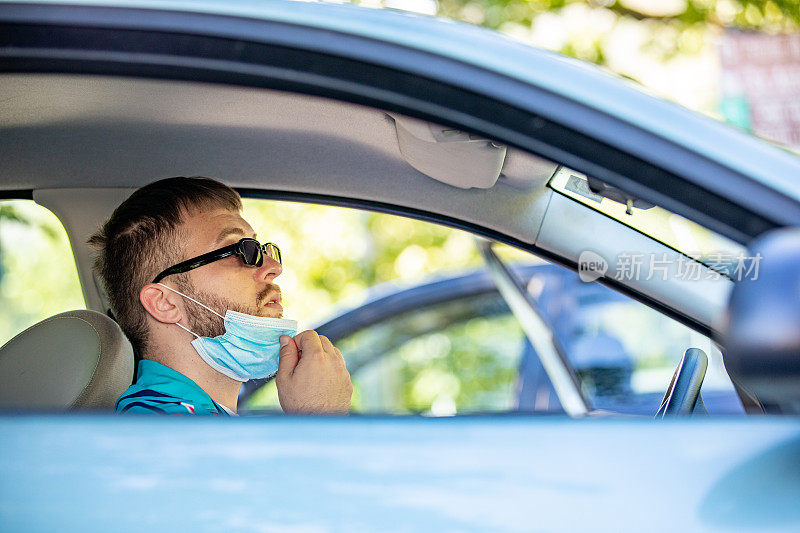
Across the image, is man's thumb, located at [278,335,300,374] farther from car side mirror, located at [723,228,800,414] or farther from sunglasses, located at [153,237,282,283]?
car side mirror, located at [723,228,800,414]

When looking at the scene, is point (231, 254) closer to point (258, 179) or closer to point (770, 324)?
point (258, 179)

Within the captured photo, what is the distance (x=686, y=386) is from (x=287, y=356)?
3.23ft

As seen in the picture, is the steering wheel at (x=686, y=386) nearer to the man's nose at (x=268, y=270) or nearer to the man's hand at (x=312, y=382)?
the man's hand at (x=312, y=382)

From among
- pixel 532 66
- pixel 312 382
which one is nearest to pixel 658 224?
pixel 532 66

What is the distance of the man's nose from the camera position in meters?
2.31

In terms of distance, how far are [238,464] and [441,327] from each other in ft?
12.3

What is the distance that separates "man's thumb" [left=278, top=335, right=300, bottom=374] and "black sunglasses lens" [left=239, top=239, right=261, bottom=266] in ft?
0.82

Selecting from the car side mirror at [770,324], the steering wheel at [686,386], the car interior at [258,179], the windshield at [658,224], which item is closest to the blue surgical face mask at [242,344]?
the car interior at [258,179]

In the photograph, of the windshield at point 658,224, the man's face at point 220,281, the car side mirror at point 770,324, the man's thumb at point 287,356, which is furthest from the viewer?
the man's face at point 220,281

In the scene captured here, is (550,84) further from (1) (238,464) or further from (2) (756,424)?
(1) (238,464)

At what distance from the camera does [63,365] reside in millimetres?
1741

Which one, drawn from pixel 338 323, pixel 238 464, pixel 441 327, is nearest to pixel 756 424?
pixel 238 464

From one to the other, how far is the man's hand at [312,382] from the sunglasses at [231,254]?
0.32 metres

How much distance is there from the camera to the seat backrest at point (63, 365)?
1.68 meters
